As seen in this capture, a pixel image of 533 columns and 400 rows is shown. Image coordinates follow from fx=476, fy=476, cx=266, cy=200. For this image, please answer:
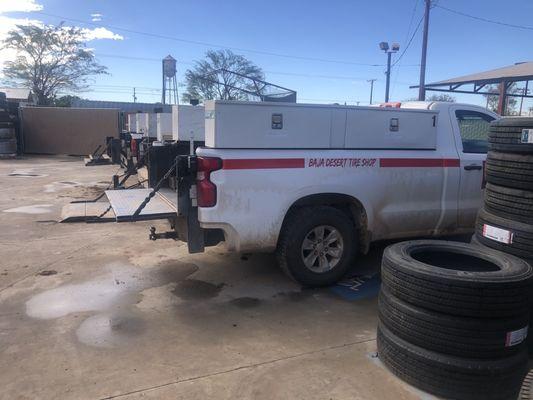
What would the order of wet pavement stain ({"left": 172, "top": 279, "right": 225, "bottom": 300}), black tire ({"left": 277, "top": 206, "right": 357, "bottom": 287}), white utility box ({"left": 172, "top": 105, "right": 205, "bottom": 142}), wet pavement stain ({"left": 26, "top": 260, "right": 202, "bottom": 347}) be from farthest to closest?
1. white utility box ({"left": 172, "top": 105, "right": 205, "bottom": 142})
2. wet pavement stain ({"left": 172, "top": 279, "right": 225, "bottom": 300})
3. black tire ({"left": 277, "top": 206, "right": 357, "bottom": 287})
4. wet pavement stain ({"left": 26, "top": 260, "right": 202, "bottom": 347})

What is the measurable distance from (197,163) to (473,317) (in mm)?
2598

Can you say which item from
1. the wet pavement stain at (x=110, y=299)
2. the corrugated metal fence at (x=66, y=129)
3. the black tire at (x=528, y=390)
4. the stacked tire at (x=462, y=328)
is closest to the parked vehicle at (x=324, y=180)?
the wet pavement stain at (x=110, y=299)

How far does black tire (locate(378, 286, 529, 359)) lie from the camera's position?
3064 millimetres

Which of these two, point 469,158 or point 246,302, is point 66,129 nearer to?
point 246,302

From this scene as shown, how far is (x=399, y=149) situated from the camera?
526 centimetres

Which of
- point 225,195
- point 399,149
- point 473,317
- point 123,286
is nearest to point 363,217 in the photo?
point 399,149

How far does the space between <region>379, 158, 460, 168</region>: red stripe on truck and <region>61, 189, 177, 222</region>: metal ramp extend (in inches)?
90.8

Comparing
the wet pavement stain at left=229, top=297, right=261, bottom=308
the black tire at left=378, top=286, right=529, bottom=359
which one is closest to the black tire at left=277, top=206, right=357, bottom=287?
the wet pavement stain at left=229, top=297, right=261, bottom=308

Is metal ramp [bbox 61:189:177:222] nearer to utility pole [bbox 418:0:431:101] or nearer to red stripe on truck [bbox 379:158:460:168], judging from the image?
red stripe on truck [bbox 379:158:460:168]

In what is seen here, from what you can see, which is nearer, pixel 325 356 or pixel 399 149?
pixel 325 356

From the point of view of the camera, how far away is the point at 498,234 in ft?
12.2

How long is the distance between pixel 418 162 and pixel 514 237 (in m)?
1.92

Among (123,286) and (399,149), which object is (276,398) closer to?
(123,286)

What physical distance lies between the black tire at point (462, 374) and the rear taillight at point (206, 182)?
6.81 ft
